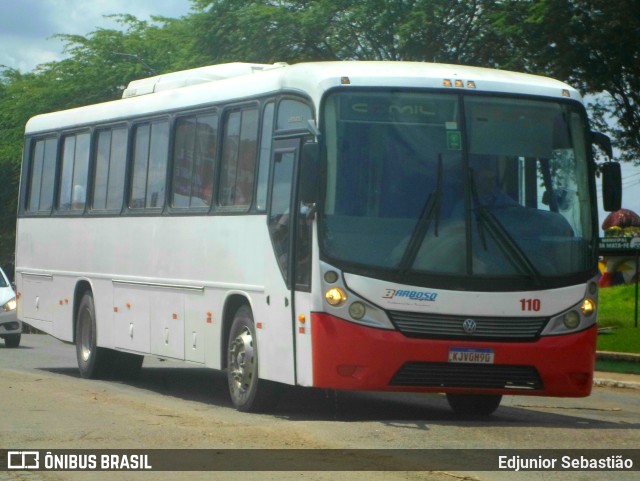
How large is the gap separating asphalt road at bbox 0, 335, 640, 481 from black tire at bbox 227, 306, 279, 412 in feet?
0.62

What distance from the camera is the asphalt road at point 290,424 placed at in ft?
33.2

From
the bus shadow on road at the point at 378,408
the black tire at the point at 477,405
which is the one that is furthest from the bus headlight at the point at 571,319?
the black tire at the point at 477,405

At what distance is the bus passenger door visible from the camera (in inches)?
532

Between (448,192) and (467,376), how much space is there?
5.19 ft

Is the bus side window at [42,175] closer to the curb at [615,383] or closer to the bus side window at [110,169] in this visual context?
the bus side window at [110,169]

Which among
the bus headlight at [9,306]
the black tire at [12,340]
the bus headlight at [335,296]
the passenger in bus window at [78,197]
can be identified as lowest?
the black tire at [12,340]

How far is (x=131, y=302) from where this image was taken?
59.0 feet

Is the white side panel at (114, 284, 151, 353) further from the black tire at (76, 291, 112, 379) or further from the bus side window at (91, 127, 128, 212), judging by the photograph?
the bus side window at (91, 127, 128, 212)

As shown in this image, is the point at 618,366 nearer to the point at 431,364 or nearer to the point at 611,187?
the point at 611,187

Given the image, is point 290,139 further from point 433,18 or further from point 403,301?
point 433,18

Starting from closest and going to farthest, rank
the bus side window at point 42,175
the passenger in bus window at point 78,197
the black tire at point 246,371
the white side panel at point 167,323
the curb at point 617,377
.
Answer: the black tire at point 246,371, the white side panel at point 167,323, the passenger in bus window at point 78,197, the bus side window at point 42,175, the curb at point 617,377

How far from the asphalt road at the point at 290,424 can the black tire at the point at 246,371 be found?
189 mm

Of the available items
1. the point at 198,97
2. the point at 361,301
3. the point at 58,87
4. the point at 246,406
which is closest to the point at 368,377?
the point at 361,301

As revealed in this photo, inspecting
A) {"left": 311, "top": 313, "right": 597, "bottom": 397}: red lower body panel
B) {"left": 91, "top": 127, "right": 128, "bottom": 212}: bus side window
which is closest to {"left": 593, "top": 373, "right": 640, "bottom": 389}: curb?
{"left": 91, "top": 127, "right": 128, "bottom": 212}: bus side window
